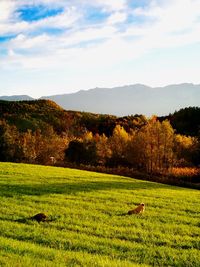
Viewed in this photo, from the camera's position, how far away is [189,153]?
90.4m

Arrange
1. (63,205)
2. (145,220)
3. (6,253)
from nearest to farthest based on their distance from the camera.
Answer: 1. (6,253)
2. (145,220)
3. (63,205)

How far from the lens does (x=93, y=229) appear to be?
56.9ft

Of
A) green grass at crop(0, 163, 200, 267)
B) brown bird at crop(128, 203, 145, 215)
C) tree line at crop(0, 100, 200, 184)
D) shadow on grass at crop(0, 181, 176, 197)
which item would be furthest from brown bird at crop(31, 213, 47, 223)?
tree line at crop(0, 100, 200, 184)

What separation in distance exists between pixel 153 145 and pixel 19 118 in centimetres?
9699

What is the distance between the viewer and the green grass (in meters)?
12.9

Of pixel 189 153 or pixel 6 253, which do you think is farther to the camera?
pixel 189 153

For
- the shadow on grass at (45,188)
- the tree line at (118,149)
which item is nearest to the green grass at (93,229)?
the shadow on grass at (45,188)

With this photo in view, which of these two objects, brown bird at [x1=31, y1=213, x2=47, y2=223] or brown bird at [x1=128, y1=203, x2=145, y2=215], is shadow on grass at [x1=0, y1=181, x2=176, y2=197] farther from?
brown bird at [x1=128, y1=203, x2=145, y2=215]

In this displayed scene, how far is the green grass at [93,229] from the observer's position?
12.9 m

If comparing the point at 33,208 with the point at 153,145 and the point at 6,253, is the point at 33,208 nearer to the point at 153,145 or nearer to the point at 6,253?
the point at 6,253

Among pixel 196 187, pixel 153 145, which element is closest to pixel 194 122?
pixel 153 145

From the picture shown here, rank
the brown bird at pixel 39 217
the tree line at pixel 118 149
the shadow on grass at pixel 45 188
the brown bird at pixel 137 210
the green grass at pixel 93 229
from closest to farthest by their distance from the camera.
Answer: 1. the green grass at pixel 93 229
2. the brown bird at pixel 39 217
3. the brown bird at pixel 137 210
4. the shadow on grass at pixel 45 188
5. the tree line at pixel 118 149

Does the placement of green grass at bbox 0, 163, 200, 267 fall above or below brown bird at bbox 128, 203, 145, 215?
below

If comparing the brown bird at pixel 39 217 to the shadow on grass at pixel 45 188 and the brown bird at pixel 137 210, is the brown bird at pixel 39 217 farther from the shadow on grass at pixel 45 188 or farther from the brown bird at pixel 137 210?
the shadow on grass at pixel 45 188
